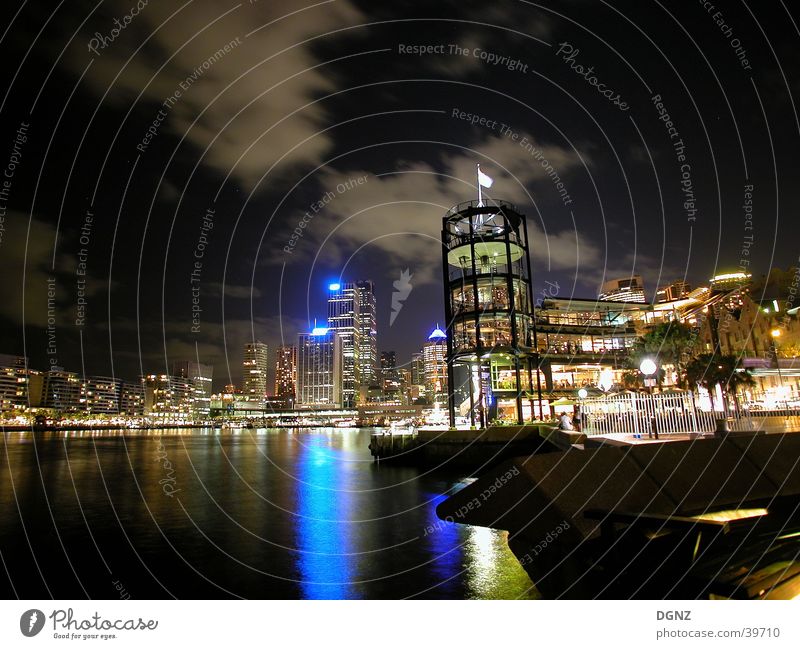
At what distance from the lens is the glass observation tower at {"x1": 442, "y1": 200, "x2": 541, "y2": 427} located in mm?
43688

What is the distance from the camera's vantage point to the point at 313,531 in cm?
1819

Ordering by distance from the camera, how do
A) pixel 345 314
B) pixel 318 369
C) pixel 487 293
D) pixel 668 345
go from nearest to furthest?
pixel 668 345 < pixel 487 293 < pixel 345 314 < pixel 318 369

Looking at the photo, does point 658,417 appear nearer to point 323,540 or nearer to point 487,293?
point 323,540

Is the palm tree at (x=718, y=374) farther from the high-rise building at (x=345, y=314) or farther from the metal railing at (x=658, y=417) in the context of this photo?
the high-rise building at (x=345, y=314)

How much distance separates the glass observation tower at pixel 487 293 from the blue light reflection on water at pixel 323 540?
57.7ft

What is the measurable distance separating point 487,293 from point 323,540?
34.0 m

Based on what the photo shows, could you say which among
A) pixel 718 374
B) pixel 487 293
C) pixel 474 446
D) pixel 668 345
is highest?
pixel 487 293

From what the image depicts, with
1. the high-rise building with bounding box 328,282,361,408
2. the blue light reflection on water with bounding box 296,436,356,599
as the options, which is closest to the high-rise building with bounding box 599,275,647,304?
the high-rise building with bounding box 328,282,361,408

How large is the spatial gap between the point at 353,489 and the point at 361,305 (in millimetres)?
76792

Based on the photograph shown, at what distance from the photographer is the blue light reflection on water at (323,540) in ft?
37.2

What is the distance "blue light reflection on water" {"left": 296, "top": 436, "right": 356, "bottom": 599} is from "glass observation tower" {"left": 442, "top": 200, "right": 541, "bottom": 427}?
17593 millimetres

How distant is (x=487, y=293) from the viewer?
46688mm

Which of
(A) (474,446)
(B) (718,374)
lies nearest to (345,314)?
(A) (474,446)

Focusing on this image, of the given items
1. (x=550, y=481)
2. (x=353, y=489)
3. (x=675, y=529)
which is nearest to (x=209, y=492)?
(x=353, y=489)
